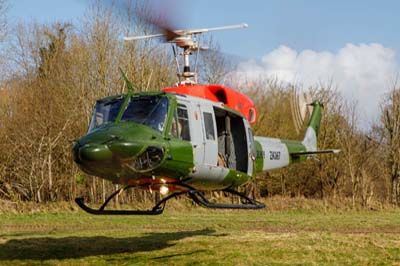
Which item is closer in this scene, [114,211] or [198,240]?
[114,211]

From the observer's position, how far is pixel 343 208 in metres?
26.6

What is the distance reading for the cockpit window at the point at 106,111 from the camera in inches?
403

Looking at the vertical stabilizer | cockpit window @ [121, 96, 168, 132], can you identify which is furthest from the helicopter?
the vertical stabilizer

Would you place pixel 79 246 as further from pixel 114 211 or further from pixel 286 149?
pixel 286 149

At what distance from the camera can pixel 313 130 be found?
55.5ft

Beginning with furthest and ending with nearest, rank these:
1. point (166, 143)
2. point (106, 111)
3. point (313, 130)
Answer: point (313, 130), point (106, 111), point (166, 143)

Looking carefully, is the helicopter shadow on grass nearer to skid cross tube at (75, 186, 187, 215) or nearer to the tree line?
skid cross tube at (75, 186, 187, 215)

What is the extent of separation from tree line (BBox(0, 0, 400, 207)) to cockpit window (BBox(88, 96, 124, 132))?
53.6 feet

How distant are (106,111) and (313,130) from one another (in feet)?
27.2

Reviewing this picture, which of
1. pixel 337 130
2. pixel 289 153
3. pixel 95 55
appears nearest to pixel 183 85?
pixel 289 153

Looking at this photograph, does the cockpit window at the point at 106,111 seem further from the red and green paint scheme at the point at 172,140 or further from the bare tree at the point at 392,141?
the bare tree at the point at 392,141

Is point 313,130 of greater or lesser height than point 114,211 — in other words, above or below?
above

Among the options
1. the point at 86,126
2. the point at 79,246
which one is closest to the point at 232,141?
the point at 79,246

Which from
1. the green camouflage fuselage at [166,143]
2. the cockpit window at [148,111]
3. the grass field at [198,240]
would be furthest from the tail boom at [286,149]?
the cockpit window at [148,111]
